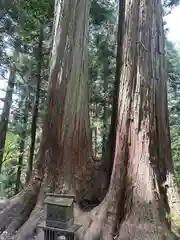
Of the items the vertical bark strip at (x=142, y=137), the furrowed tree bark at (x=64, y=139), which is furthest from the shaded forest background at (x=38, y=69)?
the vertical bark strip at (x=142, y=137)

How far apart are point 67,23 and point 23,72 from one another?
4269 millimetres

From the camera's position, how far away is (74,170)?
3.67 m

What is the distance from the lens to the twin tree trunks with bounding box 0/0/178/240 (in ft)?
9.16

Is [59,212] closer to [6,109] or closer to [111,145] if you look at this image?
[111,145]

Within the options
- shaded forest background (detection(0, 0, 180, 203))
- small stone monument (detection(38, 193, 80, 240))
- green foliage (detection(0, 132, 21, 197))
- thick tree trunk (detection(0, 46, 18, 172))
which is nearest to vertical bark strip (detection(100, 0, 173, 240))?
small stone monument (detection(38, 193, 80, 240))

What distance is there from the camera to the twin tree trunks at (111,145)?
279 centimetres

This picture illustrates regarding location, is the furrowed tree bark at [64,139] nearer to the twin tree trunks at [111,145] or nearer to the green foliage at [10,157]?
the twin tree trunks at [111,145]

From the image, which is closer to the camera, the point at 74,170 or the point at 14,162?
the point at 74,170

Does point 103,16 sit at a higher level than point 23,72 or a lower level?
higher

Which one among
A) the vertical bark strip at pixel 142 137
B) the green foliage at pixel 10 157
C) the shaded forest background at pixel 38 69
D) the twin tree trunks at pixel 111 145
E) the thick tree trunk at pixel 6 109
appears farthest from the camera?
the thick tree trunk at pixel 6 109

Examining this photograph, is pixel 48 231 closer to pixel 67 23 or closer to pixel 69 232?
pixel 69 232

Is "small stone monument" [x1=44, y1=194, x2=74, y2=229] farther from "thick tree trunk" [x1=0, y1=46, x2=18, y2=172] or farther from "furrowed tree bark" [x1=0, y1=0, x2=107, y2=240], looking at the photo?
"thick tree trunk" [x1=0, y1=46, x2=18, y2=172]

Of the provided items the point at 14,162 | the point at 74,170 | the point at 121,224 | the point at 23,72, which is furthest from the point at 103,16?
the point at 14,162

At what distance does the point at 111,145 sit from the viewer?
4176 mm
